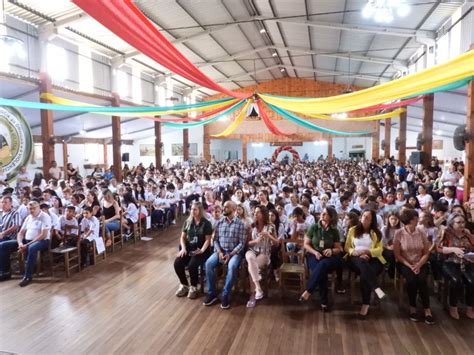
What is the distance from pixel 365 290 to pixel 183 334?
1.79 meters

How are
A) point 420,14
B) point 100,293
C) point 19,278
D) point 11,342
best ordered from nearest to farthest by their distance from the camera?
point 11,342 → point 100,293 → point 19,278 → point 420,14

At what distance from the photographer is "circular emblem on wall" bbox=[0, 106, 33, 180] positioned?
302 inches

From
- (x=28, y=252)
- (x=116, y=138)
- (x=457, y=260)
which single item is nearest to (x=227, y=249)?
(x=457, y=260)

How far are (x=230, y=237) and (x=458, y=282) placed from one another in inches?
88.9

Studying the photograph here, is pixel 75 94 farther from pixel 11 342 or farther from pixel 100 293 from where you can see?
pixel 11 342

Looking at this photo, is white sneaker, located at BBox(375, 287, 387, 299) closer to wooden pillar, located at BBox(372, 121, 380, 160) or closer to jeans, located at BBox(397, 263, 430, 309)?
jeans, located at BBox(397, 263, 430, 309)

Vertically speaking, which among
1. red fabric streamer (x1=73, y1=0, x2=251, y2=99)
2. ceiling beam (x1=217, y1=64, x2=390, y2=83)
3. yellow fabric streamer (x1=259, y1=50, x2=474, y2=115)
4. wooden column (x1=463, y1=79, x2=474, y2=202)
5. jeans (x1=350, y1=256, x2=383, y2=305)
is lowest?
jeans (x1=350, y1=256, x2=383, y2=305)

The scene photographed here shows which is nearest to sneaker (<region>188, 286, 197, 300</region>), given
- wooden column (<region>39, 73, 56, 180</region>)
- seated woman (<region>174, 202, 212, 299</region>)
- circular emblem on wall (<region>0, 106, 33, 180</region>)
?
seated woman (<region>174, 202, 212, 299</region>)

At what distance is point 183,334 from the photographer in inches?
121

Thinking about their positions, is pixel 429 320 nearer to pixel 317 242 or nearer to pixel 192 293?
pixel 317 242

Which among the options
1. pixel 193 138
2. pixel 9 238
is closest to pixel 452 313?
pixel 9 238

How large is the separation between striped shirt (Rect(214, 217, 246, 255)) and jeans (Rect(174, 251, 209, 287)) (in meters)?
0.23

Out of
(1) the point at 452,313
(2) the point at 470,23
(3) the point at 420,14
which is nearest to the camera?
(1) the point at 452,313

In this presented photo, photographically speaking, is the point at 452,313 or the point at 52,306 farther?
the point at 52,306
